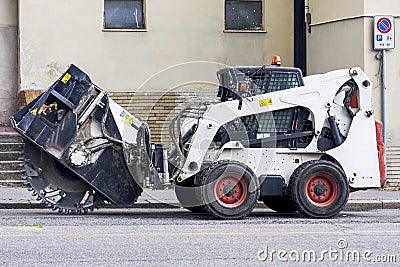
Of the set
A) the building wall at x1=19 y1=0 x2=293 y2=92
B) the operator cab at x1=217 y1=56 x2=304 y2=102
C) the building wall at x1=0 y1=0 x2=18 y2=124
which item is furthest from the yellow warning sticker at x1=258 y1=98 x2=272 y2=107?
the building wall at x1=0 y1=0 x2=18 y2=124

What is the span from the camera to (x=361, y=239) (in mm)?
11211

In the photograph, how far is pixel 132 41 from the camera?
70.0ft

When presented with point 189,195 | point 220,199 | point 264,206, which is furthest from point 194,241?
point 264,206

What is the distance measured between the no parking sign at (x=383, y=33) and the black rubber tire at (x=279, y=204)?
18.7ft

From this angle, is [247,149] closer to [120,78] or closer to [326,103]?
[326,103]

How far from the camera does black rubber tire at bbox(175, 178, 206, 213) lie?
13.9m

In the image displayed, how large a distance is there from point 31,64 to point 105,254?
11807 millimetres

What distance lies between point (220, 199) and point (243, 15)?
9325mm

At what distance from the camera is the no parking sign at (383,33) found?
19.4 metres

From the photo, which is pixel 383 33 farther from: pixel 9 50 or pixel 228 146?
pixel 9 50

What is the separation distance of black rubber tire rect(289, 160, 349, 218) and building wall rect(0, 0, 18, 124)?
9.91 m

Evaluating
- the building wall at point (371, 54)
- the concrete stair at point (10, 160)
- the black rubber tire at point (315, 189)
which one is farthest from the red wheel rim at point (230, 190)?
the building wall at point (371, 54)

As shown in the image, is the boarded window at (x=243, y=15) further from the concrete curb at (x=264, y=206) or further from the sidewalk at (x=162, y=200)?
the concrete curb at (x=264, y=206)

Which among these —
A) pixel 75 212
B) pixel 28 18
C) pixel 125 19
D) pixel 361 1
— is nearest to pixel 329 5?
pixel 361 1
